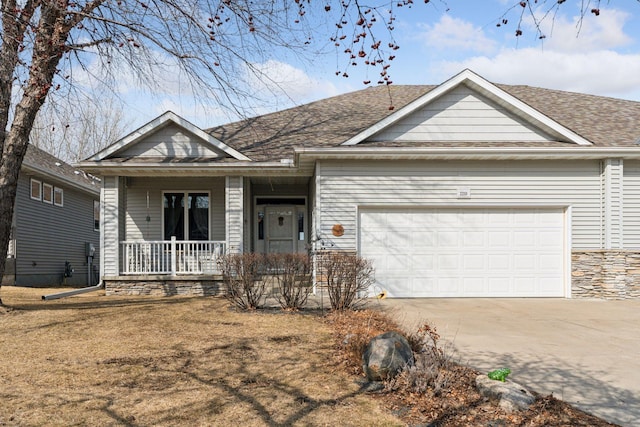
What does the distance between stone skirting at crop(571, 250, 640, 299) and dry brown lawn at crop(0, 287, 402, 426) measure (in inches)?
268

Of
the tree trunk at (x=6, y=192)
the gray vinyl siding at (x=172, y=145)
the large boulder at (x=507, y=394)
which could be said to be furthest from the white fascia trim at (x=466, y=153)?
the large boulder at (x=507, y=394)

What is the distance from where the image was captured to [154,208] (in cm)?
1364

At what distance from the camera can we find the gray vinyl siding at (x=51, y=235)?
16.0 metres

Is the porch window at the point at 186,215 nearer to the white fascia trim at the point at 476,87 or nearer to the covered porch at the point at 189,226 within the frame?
the covered porch at the point at 189,226

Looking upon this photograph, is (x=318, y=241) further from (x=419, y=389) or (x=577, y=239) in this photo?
(x=419, y=389)

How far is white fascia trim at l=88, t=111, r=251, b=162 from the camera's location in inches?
470

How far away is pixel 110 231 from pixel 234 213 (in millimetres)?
3099

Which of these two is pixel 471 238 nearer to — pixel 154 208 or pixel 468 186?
pixel 468 186

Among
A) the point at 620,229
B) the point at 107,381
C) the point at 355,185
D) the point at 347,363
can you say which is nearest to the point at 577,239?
the point at 620,229

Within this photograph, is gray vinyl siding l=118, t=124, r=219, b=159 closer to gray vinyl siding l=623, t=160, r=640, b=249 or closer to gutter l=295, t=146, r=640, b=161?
gutter l=295, t=146, r=640, b=161

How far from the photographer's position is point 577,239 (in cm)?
1112

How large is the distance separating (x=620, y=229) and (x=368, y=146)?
603cm

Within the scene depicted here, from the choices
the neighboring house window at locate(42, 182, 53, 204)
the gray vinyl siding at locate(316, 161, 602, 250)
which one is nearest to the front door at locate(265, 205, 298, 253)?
the gray vinyl siding at locate(316, 161, 602, 250)

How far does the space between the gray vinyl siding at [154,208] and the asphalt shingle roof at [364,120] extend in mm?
1568
